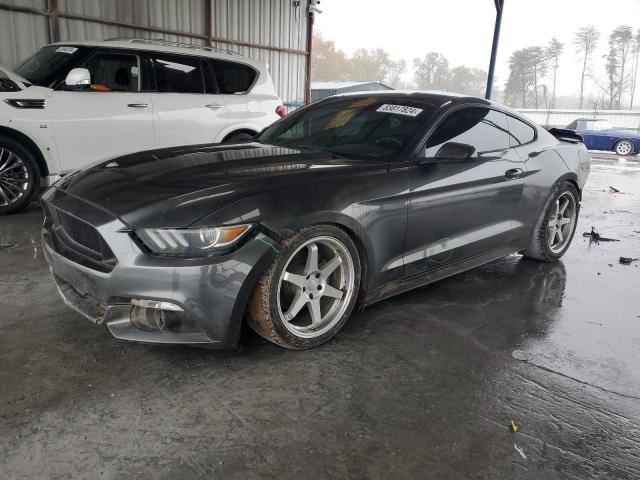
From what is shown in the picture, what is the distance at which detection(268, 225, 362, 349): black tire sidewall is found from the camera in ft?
8.24

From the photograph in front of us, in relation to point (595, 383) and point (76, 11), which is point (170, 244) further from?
point (76, 11)

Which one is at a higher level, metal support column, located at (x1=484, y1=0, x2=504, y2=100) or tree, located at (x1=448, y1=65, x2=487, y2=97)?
tree, located at (x1=448, y1=65, x2=487, y2=97)

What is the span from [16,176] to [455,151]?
4.68 m

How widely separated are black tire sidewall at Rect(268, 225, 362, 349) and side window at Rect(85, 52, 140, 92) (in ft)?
14.3

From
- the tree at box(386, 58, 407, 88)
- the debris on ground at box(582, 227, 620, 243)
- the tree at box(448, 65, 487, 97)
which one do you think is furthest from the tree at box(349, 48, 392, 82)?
the debris on ground at box(582, 227, 620, 243)

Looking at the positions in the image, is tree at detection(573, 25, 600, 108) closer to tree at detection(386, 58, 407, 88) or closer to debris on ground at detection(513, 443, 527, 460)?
tree at detection(386, 58, 407, 88)

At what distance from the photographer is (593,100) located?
49969mm

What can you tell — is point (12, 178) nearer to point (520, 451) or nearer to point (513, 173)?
point (513, 173)

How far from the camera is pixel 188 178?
264 centimetres

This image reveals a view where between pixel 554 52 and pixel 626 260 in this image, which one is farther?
pixel 554 52

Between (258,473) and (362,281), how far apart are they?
1341 millimetres

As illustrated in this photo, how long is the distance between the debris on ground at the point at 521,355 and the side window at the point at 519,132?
5.56 ft

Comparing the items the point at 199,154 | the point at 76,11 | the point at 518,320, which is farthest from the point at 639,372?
the point at 76,11

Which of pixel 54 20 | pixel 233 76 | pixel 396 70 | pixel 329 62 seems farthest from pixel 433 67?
pixel 233 76
